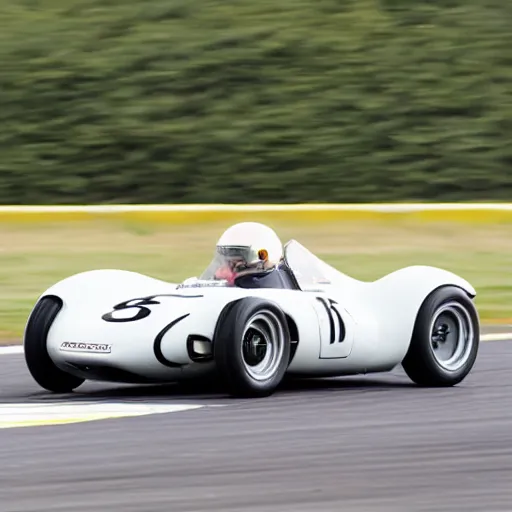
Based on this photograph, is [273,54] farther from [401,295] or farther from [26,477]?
[26,477]

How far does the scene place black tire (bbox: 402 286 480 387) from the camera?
8.38m

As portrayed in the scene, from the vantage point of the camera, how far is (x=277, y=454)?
628 cm

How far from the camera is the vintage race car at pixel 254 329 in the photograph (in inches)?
301

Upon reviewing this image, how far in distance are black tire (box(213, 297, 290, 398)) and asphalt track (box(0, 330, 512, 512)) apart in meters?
0.09

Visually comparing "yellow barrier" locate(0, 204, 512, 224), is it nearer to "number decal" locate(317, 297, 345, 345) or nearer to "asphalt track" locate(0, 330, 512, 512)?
"asphalt track" locate(0, 330, 512, 512)

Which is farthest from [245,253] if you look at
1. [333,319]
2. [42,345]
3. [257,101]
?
[257,101]

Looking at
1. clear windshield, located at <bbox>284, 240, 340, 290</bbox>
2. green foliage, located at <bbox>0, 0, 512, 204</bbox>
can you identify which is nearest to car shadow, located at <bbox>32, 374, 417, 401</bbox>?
clear windshield, located at <bbox>284, 240, 340, 290</bbox>

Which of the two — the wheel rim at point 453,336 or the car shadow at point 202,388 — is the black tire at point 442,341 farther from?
the car shadow at point 202,388

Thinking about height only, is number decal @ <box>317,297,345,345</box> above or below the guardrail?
below

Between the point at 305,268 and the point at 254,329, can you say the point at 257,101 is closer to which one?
the point at 305,268

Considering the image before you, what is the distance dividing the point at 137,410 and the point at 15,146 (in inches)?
458

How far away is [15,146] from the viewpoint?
1866cm

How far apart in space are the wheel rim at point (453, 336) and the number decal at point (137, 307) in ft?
4.96

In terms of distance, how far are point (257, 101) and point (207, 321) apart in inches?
468
